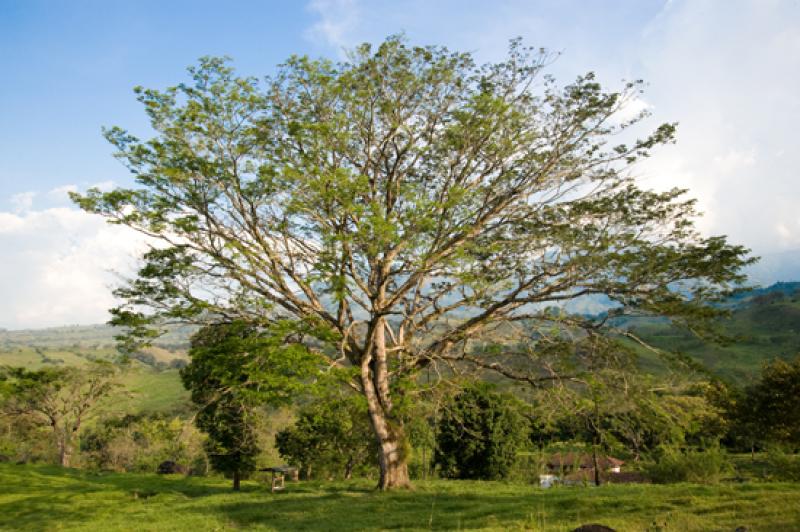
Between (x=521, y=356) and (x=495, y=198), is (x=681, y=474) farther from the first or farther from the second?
(x=495, y=198)

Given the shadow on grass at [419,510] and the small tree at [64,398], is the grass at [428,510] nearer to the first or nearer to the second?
the shadow on grass at [419,510]

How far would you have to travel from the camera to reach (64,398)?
40219 mm

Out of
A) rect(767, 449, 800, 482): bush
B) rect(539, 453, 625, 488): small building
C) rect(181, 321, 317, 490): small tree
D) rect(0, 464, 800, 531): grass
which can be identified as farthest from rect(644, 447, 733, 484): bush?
rect(539, 453, 625, 488): small building

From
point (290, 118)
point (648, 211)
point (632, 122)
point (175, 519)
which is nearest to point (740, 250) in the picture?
point (648, 211)

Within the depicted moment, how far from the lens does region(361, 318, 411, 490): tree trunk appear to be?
51.5 feet

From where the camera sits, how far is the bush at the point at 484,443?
97.6ft

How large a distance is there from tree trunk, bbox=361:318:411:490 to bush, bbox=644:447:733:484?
9.00 metres

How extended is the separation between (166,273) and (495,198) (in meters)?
10.4

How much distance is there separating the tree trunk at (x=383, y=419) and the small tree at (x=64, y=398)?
96.3 feet

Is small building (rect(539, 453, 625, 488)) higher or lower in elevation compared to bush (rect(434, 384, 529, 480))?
lower

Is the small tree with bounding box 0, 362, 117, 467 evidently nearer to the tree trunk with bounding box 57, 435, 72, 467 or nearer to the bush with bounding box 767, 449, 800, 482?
the tree trunk with bounding box 57, 435, 72, 467

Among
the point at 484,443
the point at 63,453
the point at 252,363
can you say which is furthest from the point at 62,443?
the point at 252,363

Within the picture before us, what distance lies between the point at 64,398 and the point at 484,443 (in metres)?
33.8

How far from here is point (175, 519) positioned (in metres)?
13.9
